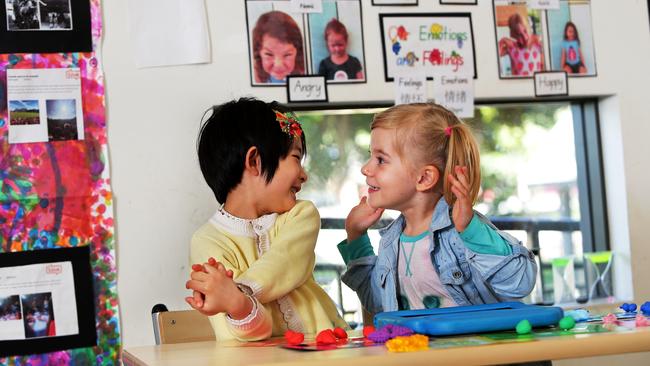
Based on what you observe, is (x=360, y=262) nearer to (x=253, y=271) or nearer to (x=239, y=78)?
(x=253, y=271)

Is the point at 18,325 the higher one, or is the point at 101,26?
the point at 101,26

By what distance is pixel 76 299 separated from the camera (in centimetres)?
214

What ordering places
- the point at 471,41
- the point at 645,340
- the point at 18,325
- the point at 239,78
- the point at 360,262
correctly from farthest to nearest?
1. the point at 471,41
2. the point at 239,78
3. the point at 18,325
4. the point at 360,262
5. the point at 645,340

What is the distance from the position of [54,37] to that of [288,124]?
69 cm

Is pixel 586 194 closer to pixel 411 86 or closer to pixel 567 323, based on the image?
pixel 411 86

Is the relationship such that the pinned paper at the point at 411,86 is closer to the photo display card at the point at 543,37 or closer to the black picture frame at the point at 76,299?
the photo display card at the point at 543,37

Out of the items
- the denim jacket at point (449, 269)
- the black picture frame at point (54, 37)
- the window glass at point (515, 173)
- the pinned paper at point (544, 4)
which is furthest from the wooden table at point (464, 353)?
the pinned paper at point (544, 4)

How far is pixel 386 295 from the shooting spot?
1.81 meters

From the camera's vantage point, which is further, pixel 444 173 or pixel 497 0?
pixel 497 0

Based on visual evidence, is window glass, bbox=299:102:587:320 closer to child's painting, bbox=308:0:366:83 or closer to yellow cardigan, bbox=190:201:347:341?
child's painting, bbox=308:0:366:83

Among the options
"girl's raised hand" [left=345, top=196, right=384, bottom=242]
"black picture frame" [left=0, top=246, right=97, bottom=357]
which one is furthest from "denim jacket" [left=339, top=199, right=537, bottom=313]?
"black picture frame" [left=0, top=246, right=97, bottom=357]

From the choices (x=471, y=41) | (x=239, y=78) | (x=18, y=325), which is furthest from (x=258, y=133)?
(x=471, y=41)

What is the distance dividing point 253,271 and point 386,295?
0.35 metres

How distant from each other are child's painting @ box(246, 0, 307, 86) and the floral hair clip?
51 cm
